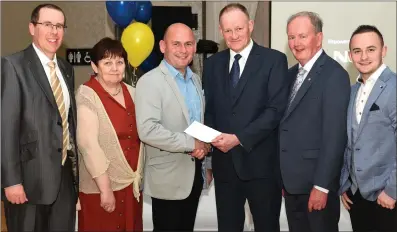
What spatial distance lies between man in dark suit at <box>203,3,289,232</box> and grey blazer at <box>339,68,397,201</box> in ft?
1.66

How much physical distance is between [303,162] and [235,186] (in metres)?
0.47

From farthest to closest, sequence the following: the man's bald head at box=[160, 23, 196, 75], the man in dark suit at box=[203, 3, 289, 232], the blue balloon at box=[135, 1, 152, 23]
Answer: the blue balloon at box=[135, 1, 152, 23], the man's bald head at box=[160, 23, 196, 75], the man in dark suit at box=[203, 3, 289, 232]

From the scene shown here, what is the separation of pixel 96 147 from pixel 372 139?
1.59 meters

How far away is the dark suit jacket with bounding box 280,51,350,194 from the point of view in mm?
2512

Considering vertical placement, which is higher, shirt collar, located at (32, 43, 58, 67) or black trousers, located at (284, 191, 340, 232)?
shirt collar, located at (32, 43, 58, 67)

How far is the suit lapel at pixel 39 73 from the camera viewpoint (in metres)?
2.50

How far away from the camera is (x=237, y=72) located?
9.27 feet

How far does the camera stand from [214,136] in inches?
105

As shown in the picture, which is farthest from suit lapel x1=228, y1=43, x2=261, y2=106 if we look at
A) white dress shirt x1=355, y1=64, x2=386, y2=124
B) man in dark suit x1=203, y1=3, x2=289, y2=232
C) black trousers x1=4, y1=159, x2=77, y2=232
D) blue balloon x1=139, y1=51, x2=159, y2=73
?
blue balloon x1=139, y1=51, x2=159, y2=73

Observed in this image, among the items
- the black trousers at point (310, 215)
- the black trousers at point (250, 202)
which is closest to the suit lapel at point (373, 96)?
the black trousers at point (310, 215)

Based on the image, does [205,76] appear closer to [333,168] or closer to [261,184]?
[261,184]

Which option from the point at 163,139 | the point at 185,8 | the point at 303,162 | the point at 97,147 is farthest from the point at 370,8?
the point at 97,147

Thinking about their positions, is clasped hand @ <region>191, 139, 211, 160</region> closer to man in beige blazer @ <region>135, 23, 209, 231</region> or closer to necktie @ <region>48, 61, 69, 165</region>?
man in beige blazer @ <region>135, 23, 209, 231</region>

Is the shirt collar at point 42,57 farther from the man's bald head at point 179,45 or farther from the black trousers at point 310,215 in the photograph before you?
the black trousers at point 310,215
